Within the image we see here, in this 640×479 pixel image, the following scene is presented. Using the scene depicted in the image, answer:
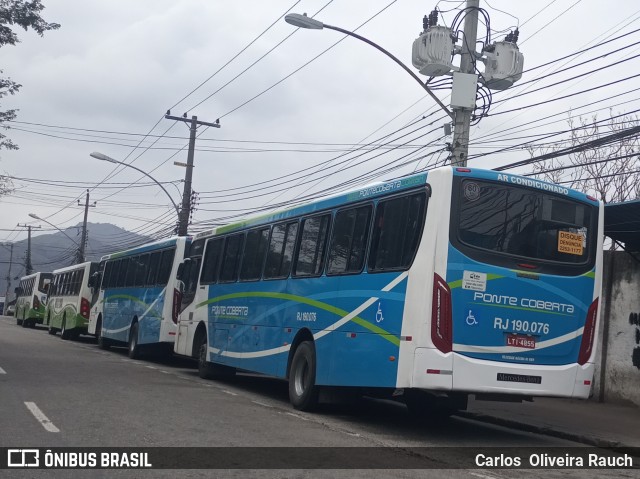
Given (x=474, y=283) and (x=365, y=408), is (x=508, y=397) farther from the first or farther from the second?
(x=365, y=408)

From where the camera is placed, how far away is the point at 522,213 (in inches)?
440

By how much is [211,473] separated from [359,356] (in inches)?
168

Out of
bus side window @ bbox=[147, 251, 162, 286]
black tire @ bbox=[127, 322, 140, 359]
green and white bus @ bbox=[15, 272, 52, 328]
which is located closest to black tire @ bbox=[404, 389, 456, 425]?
bus side window @ bbox=[147, 251, 162, 286]

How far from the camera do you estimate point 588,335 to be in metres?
11.5

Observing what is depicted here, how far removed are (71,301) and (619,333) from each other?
81.3ft

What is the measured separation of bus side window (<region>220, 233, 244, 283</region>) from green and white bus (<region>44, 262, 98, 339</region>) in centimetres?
1644

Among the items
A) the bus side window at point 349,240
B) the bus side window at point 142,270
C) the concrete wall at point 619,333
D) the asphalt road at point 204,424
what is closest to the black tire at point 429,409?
the asphalt road at point 204,424

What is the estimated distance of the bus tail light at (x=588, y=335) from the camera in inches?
450

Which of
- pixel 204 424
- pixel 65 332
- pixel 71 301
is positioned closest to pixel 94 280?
pixel 71 301

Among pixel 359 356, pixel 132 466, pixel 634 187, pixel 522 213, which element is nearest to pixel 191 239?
pixel 359 356

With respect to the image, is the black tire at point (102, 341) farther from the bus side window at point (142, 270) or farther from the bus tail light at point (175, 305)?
the bus tail light at point (175, 305)

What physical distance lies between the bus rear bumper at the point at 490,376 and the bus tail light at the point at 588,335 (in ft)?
0.56

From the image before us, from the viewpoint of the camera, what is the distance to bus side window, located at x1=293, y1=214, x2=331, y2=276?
13545 mm

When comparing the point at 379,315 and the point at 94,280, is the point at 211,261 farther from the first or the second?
the point at 94,280
